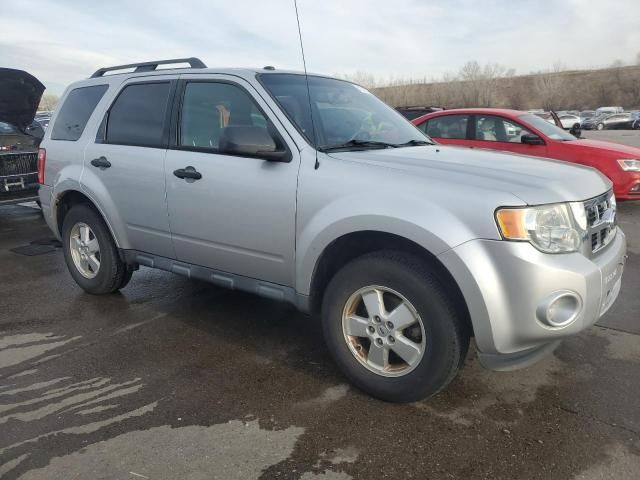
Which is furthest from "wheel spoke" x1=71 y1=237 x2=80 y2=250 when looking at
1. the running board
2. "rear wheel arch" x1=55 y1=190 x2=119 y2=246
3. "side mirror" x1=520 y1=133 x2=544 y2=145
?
"side mirror" x1=520 y1=133 x2=544 y2=145

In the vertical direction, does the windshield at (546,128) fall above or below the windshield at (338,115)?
below

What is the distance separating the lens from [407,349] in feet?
9.08

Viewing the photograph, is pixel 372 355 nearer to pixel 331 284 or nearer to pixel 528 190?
pixel 331 284

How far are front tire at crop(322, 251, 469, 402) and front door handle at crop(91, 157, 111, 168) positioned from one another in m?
2.24

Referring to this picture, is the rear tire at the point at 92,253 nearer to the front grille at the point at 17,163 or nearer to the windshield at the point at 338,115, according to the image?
the windshield at the point at 338,115

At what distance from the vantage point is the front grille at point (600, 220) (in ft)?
8.85

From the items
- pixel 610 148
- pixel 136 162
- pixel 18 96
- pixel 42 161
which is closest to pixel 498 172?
pixel 136 162

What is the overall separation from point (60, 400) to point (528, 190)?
9.07 feet

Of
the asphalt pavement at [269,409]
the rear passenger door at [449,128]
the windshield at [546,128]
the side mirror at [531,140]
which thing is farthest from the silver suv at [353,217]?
the windshield at [546,128]

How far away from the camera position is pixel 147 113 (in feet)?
13.4

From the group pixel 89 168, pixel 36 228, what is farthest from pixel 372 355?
pixel 36 228

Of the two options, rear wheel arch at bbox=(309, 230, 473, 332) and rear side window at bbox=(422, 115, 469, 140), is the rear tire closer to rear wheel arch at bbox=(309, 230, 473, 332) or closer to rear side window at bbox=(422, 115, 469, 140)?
rear wheel arch at bbox=(309, 230, 473, 332)

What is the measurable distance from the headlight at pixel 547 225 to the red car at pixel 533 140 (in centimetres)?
588

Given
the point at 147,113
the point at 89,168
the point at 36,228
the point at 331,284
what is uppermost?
the point at 147,113
